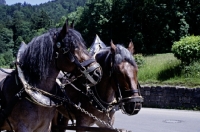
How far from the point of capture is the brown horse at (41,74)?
4.43 meters

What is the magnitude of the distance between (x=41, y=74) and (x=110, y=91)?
1.39 m

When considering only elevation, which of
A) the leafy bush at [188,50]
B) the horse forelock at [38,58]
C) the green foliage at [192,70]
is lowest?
the green foliage at [192,70]

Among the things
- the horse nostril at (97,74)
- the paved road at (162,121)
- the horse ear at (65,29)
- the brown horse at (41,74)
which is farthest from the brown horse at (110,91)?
the paved road at (162,121)

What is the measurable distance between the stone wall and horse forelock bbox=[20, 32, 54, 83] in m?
10.3

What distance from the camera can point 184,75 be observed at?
15469 mm

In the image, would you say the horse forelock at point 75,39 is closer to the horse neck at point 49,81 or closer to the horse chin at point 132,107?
the horse neck at point 49,81

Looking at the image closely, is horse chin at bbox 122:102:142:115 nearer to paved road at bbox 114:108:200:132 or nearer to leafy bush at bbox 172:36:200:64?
paved road at bbox 114:108:200:132

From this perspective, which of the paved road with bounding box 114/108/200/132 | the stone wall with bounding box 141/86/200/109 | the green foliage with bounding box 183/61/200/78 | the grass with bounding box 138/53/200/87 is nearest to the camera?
the paved road with bounding box 114/108/200/132

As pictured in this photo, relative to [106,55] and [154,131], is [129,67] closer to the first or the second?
[106,55]

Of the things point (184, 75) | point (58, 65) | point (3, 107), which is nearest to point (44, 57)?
point (58, 65)

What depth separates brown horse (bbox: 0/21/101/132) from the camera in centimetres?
443

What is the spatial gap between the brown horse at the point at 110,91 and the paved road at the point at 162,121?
4870 mm

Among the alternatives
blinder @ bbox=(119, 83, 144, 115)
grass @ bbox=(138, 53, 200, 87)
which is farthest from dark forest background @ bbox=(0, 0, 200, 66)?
blinder @ bbox=(119, 83, 144, 115)

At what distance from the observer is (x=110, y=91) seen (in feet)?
18.1
